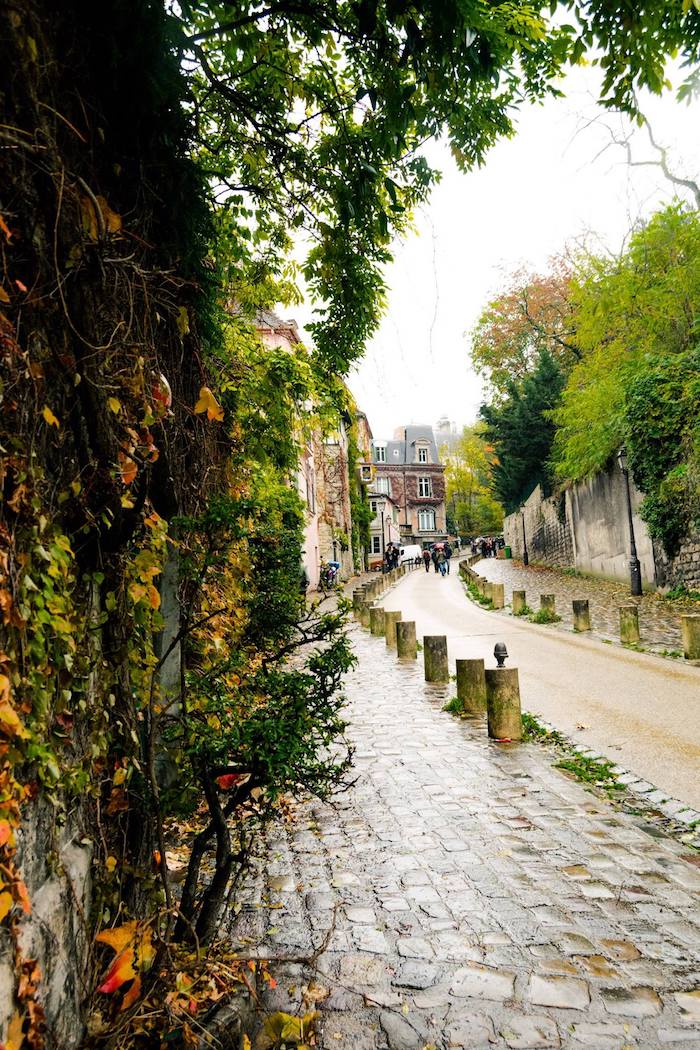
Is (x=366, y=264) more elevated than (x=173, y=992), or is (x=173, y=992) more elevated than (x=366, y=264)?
(x=366, y=264)

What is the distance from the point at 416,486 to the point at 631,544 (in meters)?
54.6

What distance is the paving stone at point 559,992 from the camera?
8.53 ft

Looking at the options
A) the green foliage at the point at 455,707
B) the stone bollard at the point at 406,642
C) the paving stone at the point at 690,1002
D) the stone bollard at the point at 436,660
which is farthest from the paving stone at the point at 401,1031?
the stone bollard at the point at 406,642

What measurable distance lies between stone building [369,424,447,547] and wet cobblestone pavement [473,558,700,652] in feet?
143

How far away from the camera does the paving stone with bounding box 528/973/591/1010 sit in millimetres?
2600

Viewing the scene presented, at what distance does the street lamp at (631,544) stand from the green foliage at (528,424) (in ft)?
30.3

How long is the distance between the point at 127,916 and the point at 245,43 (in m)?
4.57

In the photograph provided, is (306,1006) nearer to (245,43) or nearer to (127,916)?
(127,916)

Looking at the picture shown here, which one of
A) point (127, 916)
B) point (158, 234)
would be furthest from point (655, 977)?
point (158, 234)

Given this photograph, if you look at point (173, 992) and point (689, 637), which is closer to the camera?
point (173, 992)

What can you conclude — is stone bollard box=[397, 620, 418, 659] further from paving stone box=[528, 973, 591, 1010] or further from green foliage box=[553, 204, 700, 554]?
paving stone box=[528, 973, 591, 1010]

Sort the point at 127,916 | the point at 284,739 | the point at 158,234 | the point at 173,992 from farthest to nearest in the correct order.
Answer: the point at 158,234 → the point at 284,739 → the point at 127,916 → the point at 173,992

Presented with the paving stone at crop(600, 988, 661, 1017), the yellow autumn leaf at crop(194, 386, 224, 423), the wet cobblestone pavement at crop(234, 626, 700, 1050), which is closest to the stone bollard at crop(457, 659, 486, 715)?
the wet cobblestone pavement at crop(234, 626, 700, 1050)

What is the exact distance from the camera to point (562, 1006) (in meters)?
2.58
